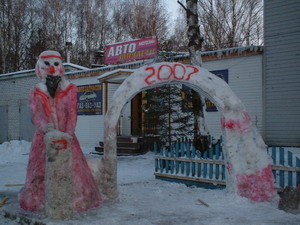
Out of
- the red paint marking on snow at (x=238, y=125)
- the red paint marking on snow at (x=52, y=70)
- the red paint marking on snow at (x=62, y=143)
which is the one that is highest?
the red paint marking on snow at (x=52, y=70)

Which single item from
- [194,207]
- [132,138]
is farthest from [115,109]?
[132,138]

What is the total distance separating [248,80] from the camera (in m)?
11.9

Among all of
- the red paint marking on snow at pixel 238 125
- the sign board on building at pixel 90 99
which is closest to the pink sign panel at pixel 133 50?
the sign board on building at pixel 90 99

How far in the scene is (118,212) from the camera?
17.4ft

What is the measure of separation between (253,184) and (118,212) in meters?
2.32

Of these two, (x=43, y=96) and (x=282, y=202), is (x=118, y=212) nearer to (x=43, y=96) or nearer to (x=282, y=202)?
(x=43, y=96)

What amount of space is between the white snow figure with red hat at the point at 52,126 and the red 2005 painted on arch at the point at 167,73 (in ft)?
4.59

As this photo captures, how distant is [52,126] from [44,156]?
57cm

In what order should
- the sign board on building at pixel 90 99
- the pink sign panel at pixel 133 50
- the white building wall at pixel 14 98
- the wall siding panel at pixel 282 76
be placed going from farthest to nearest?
the white building wall at pixel 14 98, the sign board on building at pixel 90 99, the pink sign panel at pixel 133 50, the wall siding panel at pixel 282 76

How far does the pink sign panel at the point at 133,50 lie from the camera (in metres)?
15.0

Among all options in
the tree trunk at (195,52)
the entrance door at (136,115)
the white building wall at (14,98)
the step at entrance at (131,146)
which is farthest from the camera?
the white building wall at (14,98)

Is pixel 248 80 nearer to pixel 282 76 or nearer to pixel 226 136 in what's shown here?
pixel 282 76

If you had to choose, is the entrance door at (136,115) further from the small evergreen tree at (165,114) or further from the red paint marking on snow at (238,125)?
the red paint marking on snow at (238,125)

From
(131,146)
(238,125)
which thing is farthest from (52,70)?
(131,146)
